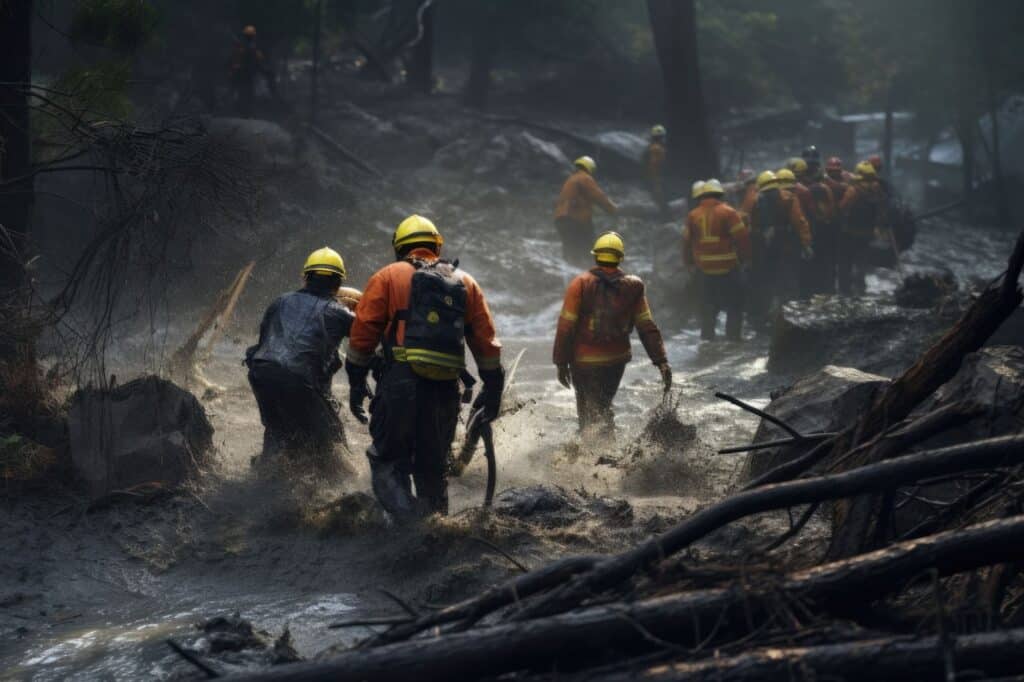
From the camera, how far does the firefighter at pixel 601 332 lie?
29.6 feet

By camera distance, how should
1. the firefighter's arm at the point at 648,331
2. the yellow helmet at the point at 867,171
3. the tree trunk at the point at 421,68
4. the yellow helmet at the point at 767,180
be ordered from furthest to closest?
the tree trunk at the point at 421,68
the yellow helmet at the point at 867,171
the yellow helmet at the point at 767,180
the firefighter's arm at the point at 648,331

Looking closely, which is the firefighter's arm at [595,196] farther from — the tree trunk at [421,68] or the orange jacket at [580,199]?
the tree trunk at [421,68]

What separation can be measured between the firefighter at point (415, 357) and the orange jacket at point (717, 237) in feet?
25.9

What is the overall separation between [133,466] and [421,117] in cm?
1532

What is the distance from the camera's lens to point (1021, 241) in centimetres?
427

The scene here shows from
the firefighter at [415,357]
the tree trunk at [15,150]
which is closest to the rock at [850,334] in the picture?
the firefighter at [415,357]

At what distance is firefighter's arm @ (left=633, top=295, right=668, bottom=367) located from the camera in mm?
9141

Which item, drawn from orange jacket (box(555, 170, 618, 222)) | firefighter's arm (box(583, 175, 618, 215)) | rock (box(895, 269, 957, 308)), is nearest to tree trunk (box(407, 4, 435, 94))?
orange jacket (box(555, 170, 618, 222))

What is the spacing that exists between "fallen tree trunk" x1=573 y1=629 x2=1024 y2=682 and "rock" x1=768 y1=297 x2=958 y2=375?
8591mm

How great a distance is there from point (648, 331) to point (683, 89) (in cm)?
1215

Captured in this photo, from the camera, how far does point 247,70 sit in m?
18.8

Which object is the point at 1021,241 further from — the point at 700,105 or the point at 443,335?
the point at 700,105

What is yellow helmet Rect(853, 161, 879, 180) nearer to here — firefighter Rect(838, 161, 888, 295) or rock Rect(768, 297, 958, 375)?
firefighter Rect(838, 161, 888, 295)

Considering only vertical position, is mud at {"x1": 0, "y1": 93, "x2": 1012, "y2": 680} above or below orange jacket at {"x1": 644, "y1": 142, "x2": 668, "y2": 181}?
below
